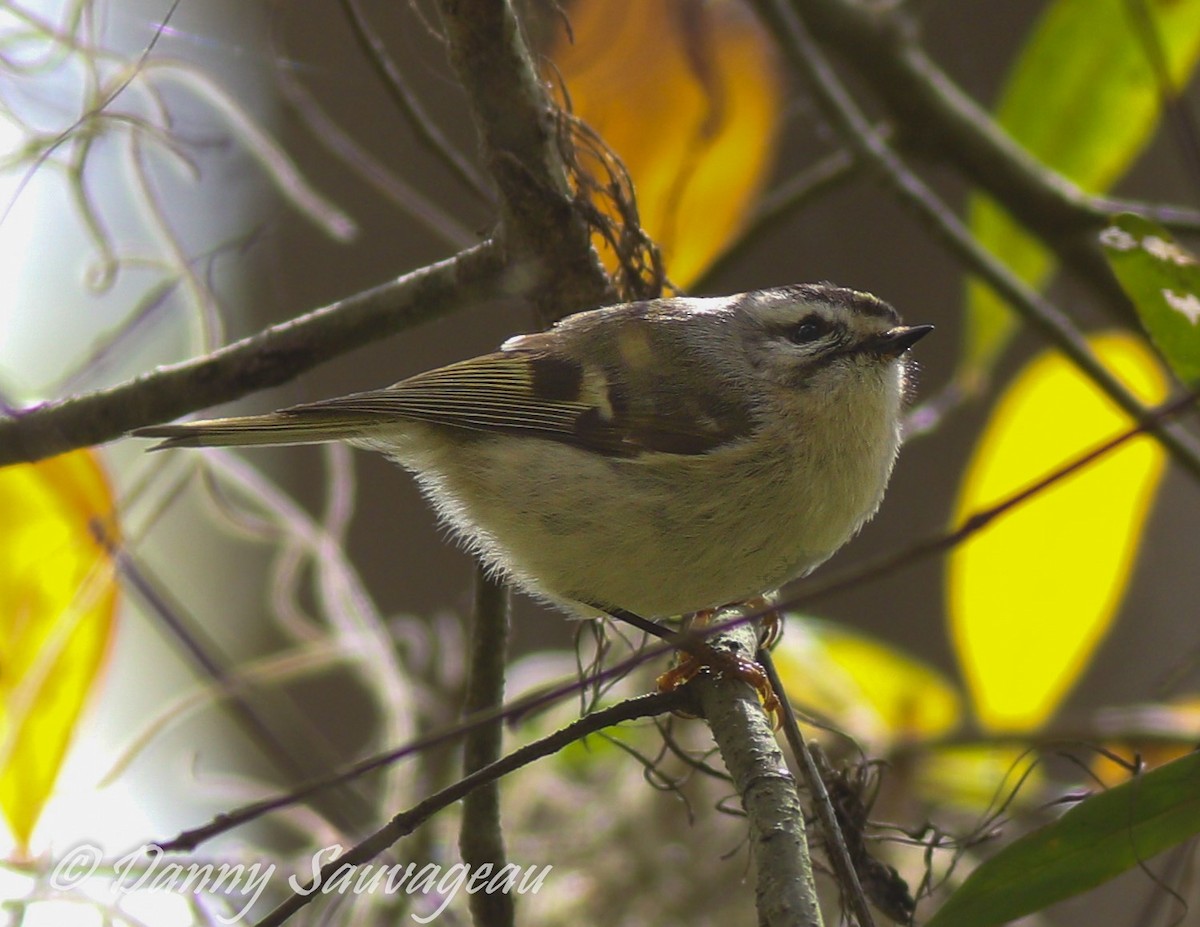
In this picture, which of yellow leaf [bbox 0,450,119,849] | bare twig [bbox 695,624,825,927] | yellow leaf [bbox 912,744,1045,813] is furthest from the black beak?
yellow leaf [bbox 0,450,119,849]

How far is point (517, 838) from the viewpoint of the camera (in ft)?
7.68

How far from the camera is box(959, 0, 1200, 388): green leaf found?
2.21 metres

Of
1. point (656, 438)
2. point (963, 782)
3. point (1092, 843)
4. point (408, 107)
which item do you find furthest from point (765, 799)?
point (963, 782)

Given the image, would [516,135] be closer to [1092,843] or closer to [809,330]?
[809,330]

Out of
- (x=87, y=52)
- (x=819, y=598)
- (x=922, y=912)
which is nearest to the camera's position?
(x=819, y=598)

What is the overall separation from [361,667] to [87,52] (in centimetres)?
111

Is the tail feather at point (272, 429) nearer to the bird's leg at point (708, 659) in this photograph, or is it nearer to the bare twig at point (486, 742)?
the bare twig at point (486, 742)

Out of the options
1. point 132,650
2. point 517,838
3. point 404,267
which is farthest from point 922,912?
point 132,650

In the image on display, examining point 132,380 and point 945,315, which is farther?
point 945,315

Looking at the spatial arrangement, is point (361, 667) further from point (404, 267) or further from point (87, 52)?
point (404, 267)

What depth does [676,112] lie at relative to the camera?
1857 mm

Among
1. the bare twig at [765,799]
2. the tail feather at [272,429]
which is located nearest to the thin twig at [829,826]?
the bare twig at [765,799]

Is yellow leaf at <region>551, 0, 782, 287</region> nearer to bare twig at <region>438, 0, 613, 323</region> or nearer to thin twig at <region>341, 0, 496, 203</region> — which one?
thin twig at <region>341, 0, 496, 203</region>

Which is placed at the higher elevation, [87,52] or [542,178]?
[87,52]
